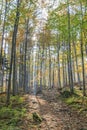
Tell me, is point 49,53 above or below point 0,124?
above

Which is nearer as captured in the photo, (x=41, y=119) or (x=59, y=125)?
(x=59, y=125)

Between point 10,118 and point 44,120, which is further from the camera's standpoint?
point 10,118

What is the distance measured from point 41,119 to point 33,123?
1.98 feet

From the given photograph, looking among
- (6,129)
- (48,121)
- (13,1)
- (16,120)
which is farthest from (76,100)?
(13,1)

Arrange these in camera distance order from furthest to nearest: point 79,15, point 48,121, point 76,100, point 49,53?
point 49,53 < point 76,100 < point 79,15 < point 48,121

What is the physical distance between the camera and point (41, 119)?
10.6m

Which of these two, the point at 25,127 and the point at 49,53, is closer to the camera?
the point at 25,127

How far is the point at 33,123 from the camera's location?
1016 cm

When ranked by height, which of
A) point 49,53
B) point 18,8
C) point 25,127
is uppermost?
point 18,8

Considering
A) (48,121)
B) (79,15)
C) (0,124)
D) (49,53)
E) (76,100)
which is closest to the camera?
(0,124)

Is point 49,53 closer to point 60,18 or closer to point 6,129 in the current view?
point 60,18

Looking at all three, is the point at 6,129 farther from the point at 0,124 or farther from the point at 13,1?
the point at 13,1

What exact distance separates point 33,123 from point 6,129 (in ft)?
5.16

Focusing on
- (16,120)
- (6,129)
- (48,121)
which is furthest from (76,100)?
(6,129)
